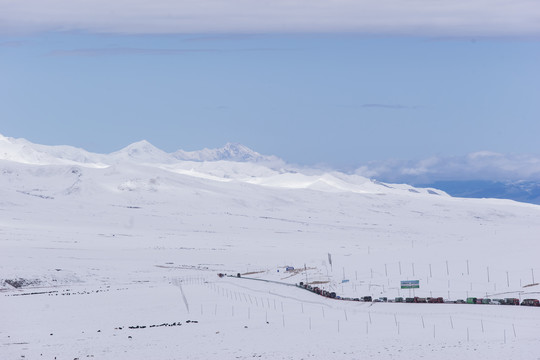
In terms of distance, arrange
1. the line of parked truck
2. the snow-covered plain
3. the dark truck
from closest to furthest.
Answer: the snow-covered plain → the dark truck → the line of parked truck

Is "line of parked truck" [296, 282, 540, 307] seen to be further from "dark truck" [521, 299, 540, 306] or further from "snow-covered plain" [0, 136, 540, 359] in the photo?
"snow-covered plain" [0, 136, 540, 359]

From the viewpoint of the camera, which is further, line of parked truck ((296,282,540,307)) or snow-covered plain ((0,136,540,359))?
line of parked truck ((296,282,540,307))

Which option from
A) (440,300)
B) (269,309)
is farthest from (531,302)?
(269,309)

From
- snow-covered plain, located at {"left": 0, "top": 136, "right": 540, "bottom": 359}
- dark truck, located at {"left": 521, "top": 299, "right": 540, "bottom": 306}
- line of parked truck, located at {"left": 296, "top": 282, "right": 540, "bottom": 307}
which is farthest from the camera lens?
line of parked truck, located at {"left": 296, "top": 282, "right": 540, "bottom": 307}

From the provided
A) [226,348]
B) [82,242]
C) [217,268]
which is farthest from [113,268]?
[226,348]

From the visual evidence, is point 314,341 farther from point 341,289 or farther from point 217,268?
point 217,268

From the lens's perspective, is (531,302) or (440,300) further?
(440,300)

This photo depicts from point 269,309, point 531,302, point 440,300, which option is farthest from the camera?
point 269,309

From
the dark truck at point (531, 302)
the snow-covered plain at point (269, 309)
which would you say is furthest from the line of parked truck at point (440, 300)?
the snow-covered plain at point (269, 309)

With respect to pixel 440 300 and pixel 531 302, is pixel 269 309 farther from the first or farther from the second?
pixel 531 302

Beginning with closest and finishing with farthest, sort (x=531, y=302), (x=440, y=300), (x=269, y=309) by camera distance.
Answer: (x=531, y=302) → (x=440, y=300) → (x=269, y=309)

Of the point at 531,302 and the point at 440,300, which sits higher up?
the point at 440,300

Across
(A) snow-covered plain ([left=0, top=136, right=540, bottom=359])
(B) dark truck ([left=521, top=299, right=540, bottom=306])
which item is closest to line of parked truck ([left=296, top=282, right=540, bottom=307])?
(B) dark truck ([left=521, top=299, right=540, bottom=306])

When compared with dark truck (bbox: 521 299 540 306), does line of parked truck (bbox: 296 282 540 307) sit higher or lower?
higher
